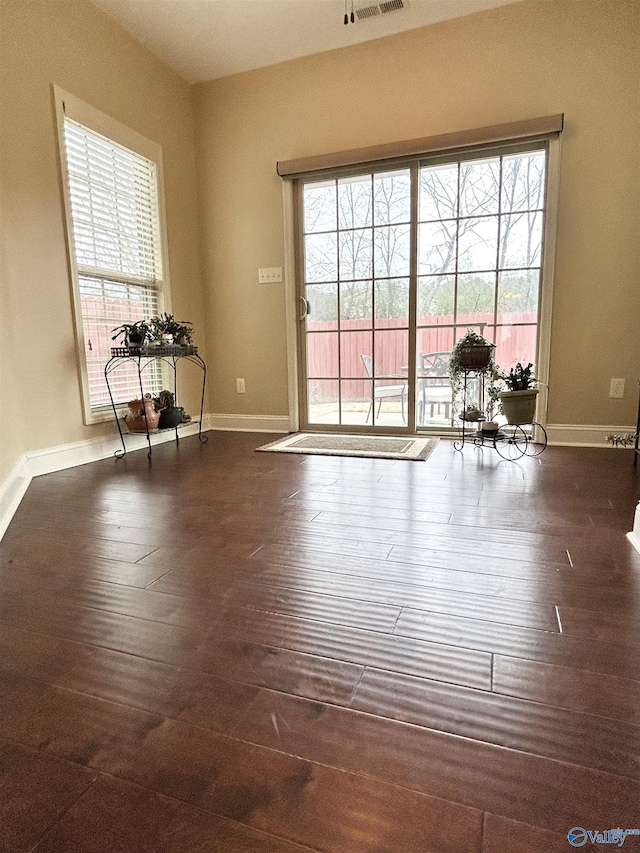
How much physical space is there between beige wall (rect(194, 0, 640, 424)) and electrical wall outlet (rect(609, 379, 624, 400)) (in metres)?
0.04

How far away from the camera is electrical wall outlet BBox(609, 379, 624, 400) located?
301cm

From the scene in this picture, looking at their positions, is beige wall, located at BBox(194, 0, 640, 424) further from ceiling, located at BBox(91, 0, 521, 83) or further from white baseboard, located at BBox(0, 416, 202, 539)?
white baseboard, located at BBox(0, 416, 202, 539)

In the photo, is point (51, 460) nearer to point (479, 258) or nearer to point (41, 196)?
point (41, 196)

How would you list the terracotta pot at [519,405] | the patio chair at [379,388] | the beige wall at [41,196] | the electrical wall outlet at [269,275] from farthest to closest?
the electrical wall outlet at [269,275] < the patio chair at [379,388] < the terracotta pot at [519,405] < the beige wall at [41,196]

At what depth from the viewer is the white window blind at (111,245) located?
2.85m

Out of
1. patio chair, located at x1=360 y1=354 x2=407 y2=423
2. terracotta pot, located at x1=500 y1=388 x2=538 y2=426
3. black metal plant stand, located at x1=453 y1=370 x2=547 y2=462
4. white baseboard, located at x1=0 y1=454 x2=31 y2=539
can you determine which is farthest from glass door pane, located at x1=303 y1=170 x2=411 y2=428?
white baseboard, located at x1=0 y1=454 x2=31 y2=539

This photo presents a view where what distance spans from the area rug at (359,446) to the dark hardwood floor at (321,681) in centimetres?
109

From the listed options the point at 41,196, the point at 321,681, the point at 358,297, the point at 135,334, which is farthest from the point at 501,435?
the point at 41,196

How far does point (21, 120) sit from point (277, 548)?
2603 millimetres

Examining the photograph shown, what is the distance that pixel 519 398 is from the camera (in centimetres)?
267

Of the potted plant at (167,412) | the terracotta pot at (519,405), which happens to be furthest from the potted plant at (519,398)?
the potted plant at (167,412)

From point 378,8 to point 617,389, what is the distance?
278cm

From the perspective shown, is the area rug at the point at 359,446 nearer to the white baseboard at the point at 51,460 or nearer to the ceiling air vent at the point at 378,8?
the white baseboard at the point at 51,460

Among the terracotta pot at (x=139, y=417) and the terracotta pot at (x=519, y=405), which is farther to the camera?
the terracotta pot at (x=139, y=417)
